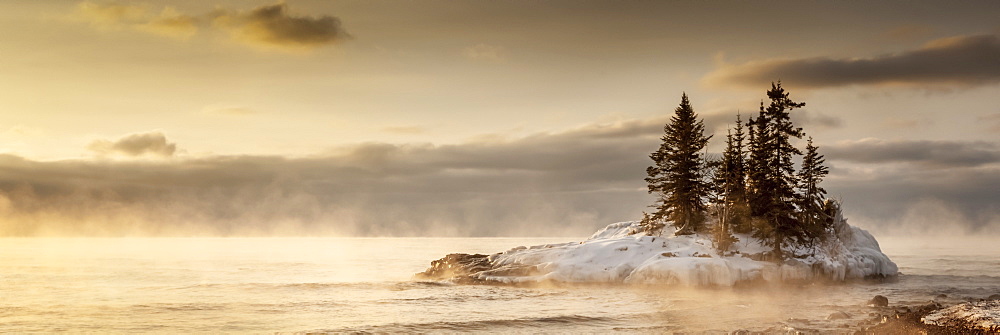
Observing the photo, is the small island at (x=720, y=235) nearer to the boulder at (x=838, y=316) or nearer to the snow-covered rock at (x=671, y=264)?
the snow-covered rock at (x=671, y=264)

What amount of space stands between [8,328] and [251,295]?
14.8 meters

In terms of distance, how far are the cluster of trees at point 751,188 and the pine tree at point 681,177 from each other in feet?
Answer: 0.28

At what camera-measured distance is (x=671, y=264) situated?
46.6 metres

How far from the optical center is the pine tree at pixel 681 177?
57.9m

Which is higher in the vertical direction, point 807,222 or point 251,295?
point 807,222

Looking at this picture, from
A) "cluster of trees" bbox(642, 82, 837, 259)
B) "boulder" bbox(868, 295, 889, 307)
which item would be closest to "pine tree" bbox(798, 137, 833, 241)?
"cluster of trees" bbox(642, 82, 837, 259)

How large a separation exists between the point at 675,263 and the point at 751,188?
14.4 meters

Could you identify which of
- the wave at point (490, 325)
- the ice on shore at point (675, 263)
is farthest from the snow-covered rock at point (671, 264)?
the wave at point (490, 325)

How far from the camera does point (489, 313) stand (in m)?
32.9

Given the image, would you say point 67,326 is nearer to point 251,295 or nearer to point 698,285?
point 251,295

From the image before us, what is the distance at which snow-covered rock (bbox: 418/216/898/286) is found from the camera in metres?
46.5

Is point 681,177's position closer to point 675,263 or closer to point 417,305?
point 675,263

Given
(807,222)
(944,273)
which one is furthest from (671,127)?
(944,273)

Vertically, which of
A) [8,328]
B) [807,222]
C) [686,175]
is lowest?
[8,328]
